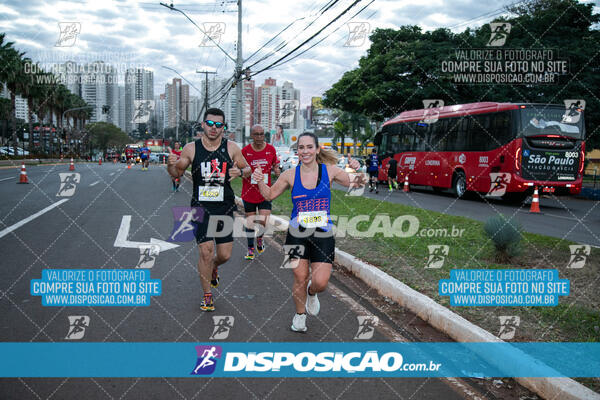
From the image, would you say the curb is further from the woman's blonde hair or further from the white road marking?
the white road marking

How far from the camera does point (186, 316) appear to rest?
15.8 feet

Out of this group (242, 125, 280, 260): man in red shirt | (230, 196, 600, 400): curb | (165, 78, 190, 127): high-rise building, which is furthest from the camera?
(165, 78, 190, 127): high-rise building

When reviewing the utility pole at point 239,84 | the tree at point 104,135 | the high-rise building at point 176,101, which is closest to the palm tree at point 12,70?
the high-rise building at point 176,101

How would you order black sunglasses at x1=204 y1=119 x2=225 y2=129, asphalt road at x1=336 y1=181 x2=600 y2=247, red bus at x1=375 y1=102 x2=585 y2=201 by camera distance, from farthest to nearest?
red bus at x1=375 y1=102 x2=585 y2=201
asphalt road at x1=336 y1=181 x2=600 y2=247
black sunglasses at x1=204 y1=119 x2=225 y2=129

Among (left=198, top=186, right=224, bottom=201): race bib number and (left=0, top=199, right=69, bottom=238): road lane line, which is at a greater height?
(left=198, top=186, right=224, bottom=201): race bib number

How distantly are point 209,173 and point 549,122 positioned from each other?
15.8 meters

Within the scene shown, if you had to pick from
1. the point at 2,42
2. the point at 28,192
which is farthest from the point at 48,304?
the point at 2,42

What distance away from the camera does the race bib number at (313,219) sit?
450 cm

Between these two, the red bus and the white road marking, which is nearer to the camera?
the white road marking

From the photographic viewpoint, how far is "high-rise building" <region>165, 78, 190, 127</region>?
60.8 metres

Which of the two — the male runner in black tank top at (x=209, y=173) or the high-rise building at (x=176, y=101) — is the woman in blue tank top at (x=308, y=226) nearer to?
the male runner in black tank top at (x=209, y=173)

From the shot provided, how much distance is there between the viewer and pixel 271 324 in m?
4.67

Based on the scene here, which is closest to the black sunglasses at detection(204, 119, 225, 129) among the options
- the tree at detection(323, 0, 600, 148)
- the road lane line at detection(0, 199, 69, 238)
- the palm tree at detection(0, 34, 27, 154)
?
the road lane line at detection(0, 199, 69, 238)

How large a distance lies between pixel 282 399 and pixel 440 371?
133cm
